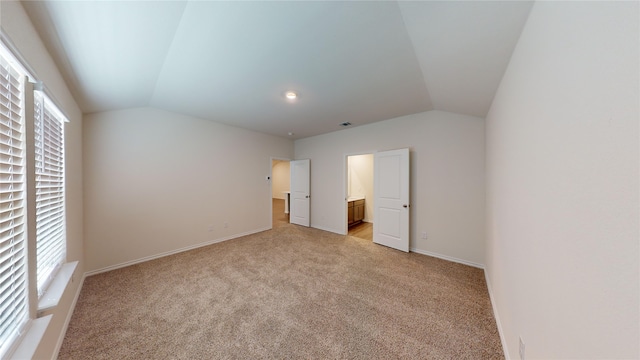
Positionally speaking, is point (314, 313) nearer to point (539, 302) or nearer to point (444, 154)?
point (539, 302)

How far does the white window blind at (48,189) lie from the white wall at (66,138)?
0.13 m

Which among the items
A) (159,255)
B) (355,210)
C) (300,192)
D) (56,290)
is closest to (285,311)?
(56,290)

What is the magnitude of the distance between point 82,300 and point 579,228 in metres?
3.92

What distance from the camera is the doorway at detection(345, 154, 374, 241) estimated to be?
531 centimetres

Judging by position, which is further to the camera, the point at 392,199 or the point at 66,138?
the point at 392,199

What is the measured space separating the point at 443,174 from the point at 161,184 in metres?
4.65

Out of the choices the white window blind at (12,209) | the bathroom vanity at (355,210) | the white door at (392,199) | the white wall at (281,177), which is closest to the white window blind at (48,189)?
the white window blind at (12,209)

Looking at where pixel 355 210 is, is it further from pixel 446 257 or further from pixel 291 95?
pixel 291 95

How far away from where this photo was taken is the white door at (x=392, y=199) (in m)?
3.46

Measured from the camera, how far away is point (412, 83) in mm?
2334

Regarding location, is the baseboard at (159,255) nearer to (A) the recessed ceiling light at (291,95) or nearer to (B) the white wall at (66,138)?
(B) the white wall at (66,138)

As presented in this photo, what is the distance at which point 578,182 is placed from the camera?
69 cm

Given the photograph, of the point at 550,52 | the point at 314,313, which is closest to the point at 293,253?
the point at 314,313

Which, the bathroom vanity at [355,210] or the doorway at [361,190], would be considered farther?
the doorway at [361,190]
